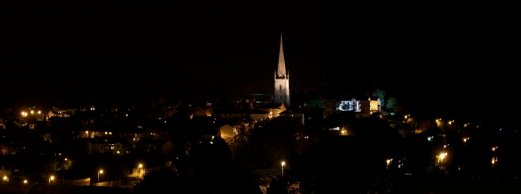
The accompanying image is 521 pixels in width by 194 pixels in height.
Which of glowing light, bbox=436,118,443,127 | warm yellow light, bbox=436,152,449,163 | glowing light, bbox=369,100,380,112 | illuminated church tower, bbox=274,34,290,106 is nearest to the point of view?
warm yellow light, bbox=436,152,449,163

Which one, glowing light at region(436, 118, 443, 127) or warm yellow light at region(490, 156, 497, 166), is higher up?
glowing light at region(436, 118, 443, 127)

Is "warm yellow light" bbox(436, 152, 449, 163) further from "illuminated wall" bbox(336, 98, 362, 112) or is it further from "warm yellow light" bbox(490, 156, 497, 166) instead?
"illuminated wall" bbox(336, 98, 362, 112)

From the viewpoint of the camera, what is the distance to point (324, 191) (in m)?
11.1

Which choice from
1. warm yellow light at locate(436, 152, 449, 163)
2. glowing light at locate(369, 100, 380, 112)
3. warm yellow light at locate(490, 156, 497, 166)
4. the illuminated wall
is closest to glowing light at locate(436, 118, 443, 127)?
glowing light at locate(369, 100, 380, 112)

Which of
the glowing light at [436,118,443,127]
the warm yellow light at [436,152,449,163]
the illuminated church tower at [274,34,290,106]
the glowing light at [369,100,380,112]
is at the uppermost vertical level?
the illuminated church tower at [274,34,290,106]

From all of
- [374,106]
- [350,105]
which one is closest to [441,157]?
[374,106]

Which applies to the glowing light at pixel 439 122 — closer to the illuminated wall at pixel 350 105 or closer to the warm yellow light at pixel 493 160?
the illuminated wall at pixel 350 105

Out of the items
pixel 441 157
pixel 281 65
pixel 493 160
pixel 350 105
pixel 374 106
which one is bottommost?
pixel 493 160

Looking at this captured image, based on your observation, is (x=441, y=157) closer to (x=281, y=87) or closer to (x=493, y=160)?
(x=493, y=160)

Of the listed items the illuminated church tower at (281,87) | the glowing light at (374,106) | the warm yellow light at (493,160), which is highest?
the illuminated church tower at (281,87)

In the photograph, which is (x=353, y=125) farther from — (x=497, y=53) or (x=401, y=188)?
(x=401, y=188)

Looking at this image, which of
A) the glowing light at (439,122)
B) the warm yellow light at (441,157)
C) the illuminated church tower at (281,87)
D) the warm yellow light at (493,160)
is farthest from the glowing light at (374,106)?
the warm yellow light at (493,160)

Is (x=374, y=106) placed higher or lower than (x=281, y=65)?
lower

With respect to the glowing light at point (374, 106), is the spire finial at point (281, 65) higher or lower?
higher
